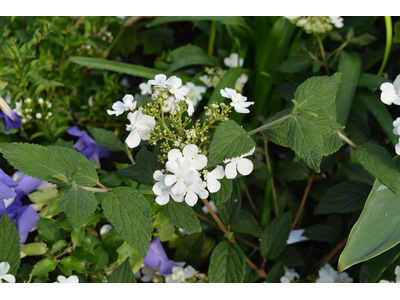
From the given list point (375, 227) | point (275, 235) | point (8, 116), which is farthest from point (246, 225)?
point (8, 116)

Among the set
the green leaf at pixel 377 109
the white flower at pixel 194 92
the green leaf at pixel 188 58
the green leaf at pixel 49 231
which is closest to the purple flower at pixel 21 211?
the green leaf at pixel 49 231

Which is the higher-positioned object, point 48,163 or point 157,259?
point 48,163

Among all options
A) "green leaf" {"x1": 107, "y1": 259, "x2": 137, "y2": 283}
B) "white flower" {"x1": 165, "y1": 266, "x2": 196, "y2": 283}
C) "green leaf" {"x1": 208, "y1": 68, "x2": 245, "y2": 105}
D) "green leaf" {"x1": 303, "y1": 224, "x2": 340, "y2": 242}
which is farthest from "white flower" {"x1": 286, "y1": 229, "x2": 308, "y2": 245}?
"green leaf" {"x1": 107, "y1": 259, "x2": 137, "y2": 283}

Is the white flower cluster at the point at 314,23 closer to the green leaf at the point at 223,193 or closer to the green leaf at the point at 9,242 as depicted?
the green leaf at the point at 223,193

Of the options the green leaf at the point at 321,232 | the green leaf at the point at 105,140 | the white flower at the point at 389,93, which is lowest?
the green leaf at the point at 321,232

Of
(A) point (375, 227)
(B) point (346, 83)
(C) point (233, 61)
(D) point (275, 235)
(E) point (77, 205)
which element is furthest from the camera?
(C) point (233, 61)

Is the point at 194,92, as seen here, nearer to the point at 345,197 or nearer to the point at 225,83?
the point at 225,83

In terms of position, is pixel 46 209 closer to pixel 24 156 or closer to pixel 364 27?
pixel 24 156
